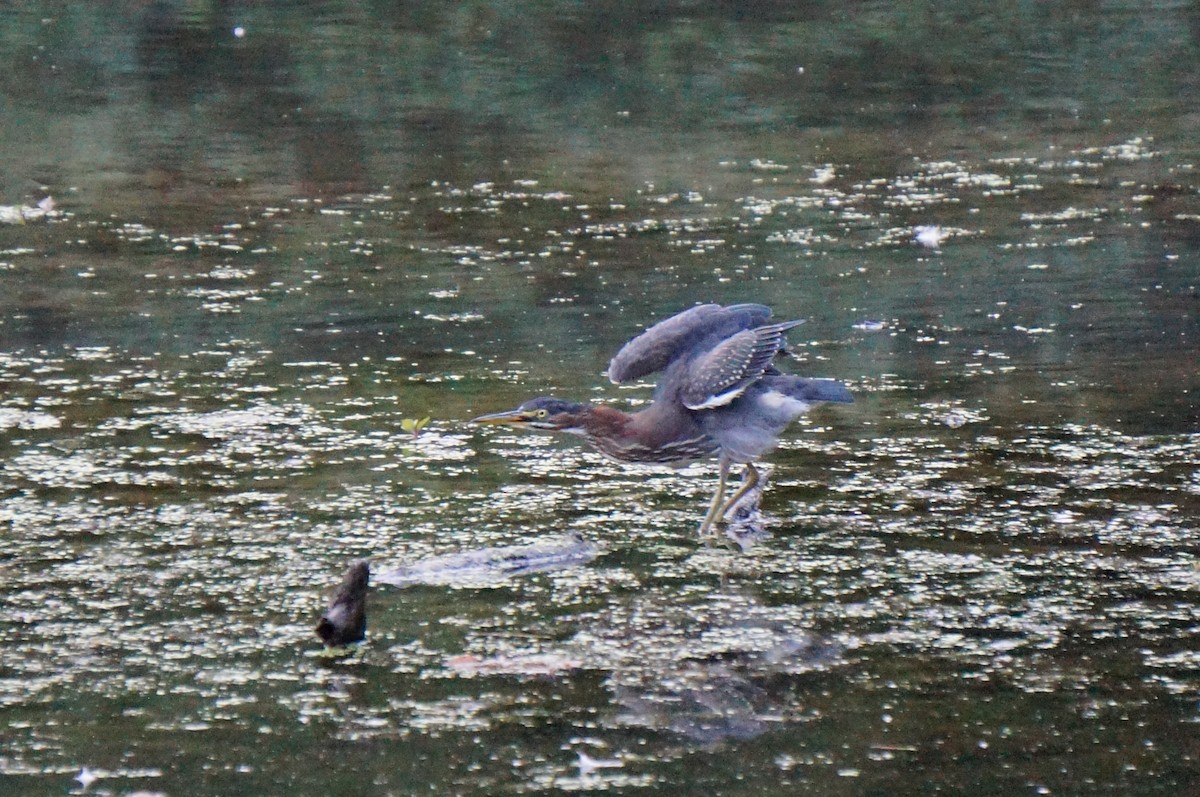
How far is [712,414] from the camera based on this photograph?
6055mm

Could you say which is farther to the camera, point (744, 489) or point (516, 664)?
point (744, 489)

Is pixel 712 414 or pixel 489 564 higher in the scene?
pixel 712 414

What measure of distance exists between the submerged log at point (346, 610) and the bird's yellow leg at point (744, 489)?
1.50 meters

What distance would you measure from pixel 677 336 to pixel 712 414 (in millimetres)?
400

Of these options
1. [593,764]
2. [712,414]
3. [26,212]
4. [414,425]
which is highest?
[26,212]

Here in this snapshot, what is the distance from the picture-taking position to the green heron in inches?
234

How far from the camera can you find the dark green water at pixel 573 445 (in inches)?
168

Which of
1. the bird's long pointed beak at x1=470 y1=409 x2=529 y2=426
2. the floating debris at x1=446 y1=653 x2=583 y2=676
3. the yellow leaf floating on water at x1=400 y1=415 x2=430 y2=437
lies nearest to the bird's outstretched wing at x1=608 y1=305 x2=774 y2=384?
the bird's long pointed beak at x1=470 y1=409 x2=529 y2=426

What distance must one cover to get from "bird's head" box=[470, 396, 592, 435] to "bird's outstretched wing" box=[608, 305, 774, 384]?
345 mm

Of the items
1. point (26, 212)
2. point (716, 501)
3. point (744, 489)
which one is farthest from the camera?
point (26, 212)

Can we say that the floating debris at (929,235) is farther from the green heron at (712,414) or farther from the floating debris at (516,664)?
the floating debris at (516,664)

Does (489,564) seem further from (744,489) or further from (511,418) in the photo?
Result: (744,489)

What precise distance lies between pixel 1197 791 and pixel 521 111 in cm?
1010

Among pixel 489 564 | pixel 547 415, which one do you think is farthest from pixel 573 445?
pixel 489 564
